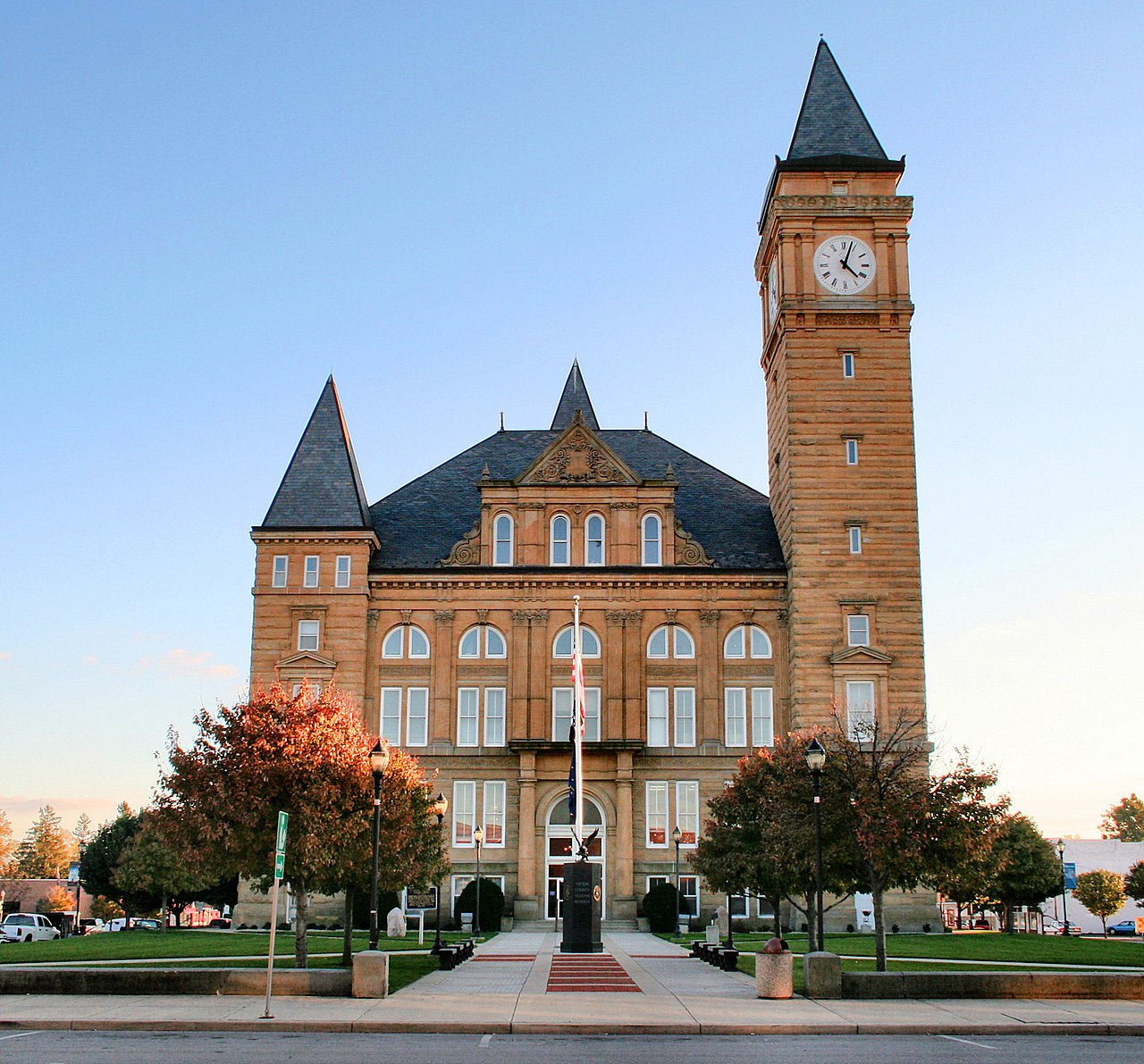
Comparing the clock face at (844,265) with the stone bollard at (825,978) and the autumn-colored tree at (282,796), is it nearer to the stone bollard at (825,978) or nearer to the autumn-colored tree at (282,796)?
the autumn-colored tree at (282,796)

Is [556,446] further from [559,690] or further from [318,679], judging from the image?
[318,679]

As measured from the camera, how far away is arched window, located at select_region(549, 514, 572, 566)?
208 ft

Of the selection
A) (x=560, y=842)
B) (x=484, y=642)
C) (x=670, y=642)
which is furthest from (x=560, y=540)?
(x=560, y=842)

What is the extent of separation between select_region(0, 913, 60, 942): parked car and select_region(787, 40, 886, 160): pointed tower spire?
50422mm

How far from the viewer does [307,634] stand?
62094 millimetres

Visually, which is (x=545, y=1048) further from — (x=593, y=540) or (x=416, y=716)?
(x=593, y=540)

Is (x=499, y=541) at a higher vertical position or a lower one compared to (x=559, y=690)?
higher

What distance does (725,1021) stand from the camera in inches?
904

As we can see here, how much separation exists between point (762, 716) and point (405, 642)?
17.2 m

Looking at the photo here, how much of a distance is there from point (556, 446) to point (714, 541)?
29.6 feet

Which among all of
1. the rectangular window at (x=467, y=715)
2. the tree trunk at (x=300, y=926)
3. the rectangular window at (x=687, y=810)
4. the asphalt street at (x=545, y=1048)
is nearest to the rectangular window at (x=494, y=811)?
the rectangular window at (x=467, y=715)

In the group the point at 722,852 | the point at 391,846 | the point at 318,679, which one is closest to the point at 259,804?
the point at 391,846

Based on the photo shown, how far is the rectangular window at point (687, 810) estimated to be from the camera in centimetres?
6050

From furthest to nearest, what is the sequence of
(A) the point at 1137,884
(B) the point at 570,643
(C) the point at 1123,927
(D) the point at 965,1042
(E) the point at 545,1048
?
(C) the point at 1123,927 → (A) the point at 1137,884 → (B) the point at 570,643 → (D) the point at 965,1042 → (E) the point at 545,1048
